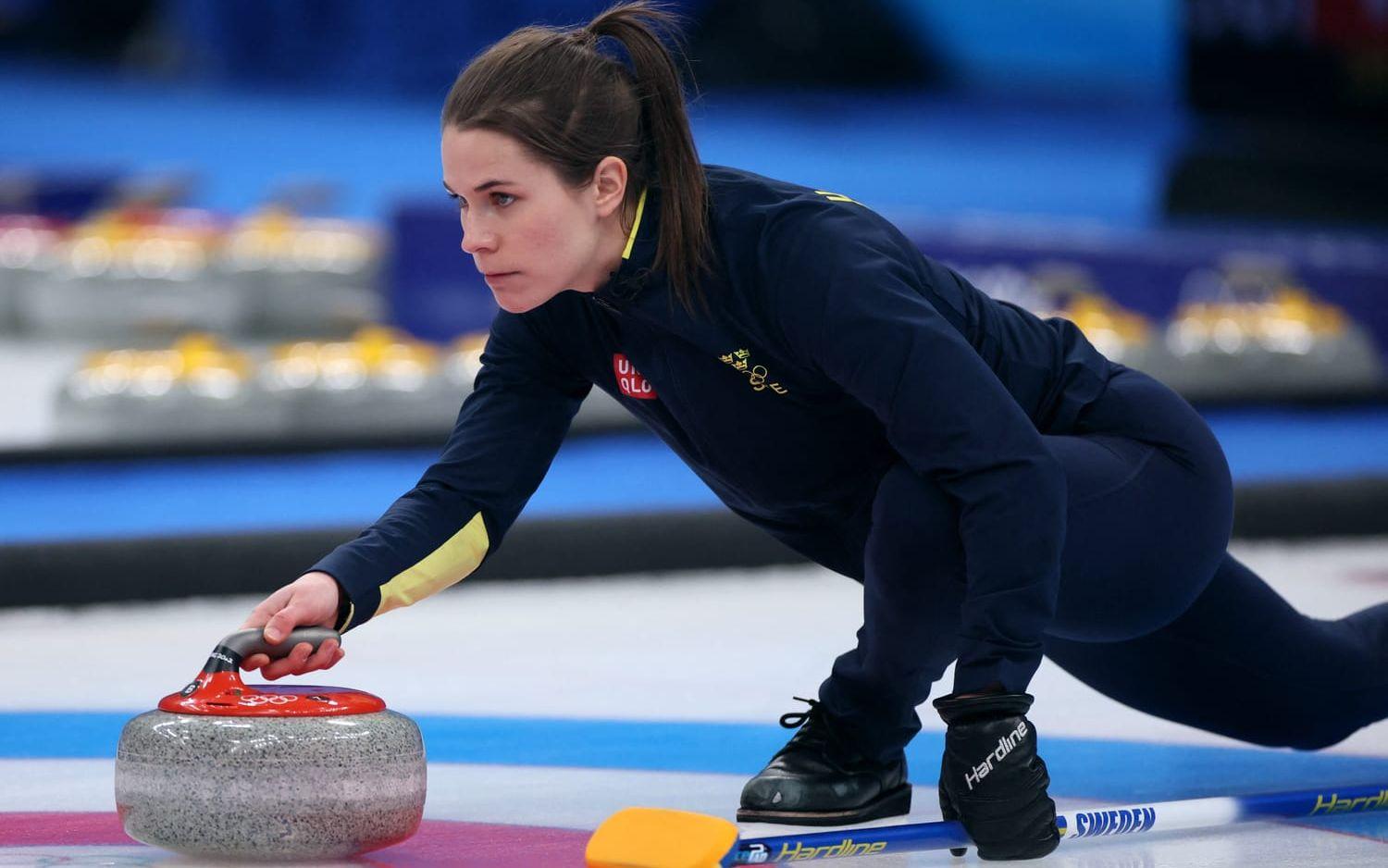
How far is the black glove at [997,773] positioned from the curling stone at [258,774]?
442mm

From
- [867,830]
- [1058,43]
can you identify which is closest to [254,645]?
[867,830]

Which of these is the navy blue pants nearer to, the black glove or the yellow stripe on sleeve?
the black glove

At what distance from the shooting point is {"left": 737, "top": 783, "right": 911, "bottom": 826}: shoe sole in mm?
1774

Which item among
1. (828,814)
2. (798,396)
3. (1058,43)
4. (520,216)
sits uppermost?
(1058,43)

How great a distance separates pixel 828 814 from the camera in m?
1.78

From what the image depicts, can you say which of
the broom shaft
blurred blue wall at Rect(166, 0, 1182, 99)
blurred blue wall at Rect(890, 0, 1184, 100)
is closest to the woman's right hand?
the broom shaft

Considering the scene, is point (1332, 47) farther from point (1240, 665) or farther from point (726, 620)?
point (1240, 665)

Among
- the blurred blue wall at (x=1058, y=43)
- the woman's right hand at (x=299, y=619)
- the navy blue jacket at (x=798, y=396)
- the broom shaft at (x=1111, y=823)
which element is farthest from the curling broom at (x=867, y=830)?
the blurred blue wall at (x=1058, y=43)

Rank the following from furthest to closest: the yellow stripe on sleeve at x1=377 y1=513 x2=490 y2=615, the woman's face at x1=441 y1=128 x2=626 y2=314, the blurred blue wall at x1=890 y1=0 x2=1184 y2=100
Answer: the blurred blue wall at x1=890 y1=0 x2=1184 y2=100 < the yellow stripe on sleeve at x1=377 y1=513 x2=490 y2=615 < the woman's face at x1=441 y1=128 x2=626 y2=314

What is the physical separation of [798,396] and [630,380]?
175 mm

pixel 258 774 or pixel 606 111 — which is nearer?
pixel 258 774

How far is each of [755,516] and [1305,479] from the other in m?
2.43

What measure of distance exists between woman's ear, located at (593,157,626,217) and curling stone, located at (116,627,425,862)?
0.45 metres

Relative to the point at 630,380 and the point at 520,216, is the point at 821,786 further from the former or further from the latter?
the point at 520,216
